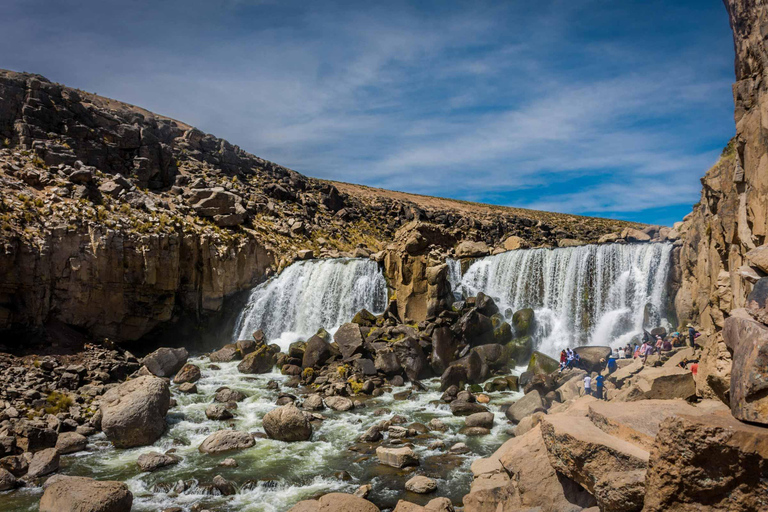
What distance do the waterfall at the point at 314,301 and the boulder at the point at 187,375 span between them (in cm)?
866

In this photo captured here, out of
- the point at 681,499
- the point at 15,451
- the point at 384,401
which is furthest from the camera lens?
the point at 384,401

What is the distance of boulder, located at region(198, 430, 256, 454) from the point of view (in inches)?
635

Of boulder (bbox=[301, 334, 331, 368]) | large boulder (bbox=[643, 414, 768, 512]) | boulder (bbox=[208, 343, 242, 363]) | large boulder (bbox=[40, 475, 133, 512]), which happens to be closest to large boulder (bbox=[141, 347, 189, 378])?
boulder (bbox=[208, 343, 242, 363])

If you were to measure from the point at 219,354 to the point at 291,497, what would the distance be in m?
18.6

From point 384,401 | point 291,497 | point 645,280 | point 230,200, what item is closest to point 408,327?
point 384,401

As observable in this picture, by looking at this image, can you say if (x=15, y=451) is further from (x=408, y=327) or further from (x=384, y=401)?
(x=408, y=327)

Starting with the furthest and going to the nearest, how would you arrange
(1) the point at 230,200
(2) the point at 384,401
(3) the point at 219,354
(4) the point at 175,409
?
1. (1) the point at 230,200
2. (3) the point at 219,354
3. (2) the point at 384,401
4. (4) the point at 175,409

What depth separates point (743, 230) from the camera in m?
13.4

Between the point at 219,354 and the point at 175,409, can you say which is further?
the point at 219,354

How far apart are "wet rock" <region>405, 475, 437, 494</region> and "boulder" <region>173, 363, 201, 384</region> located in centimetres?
1560

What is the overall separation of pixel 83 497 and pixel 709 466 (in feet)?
41.2

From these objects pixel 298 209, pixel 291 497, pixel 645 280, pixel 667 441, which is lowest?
pixel 291 497

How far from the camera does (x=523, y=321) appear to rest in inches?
1128

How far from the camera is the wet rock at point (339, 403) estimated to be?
2089cm
